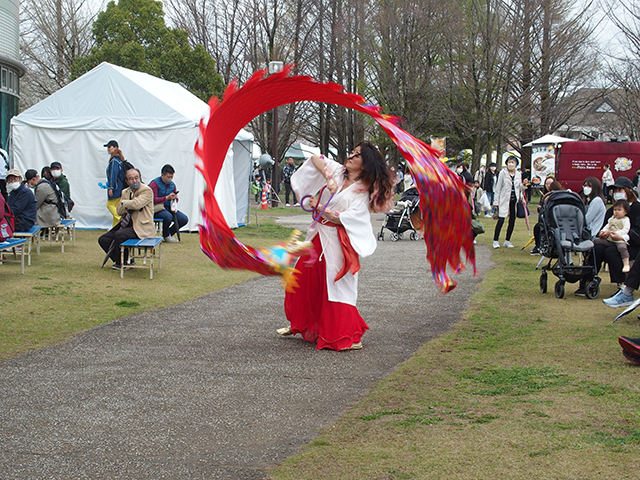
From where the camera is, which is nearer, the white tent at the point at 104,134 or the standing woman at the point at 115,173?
the standing woman at the point at 115,173

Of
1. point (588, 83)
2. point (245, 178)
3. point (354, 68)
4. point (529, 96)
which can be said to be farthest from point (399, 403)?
point (354, 68)

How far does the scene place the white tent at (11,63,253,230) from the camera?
16484 mm

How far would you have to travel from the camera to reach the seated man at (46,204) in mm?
12188

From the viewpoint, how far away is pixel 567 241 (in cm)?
939

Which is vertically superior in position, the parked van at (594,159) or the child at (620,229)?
the parked van at (594,159)

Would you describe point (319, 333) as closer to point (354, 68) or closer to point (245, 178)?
point (245, 178)

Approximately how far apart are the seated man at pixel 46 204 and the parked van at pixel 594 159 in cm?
2165

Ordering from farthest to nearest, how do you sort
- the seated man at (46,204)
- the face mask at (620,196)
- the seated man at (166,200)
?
the seated man at (166,200) < the seated man at (46,204) < the face mask at (620,196)

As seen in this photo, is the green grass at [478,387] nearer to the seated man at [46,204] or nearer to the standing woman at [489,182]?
the seated man at [46,204]

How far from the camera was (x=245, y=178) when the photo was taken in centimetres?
2044

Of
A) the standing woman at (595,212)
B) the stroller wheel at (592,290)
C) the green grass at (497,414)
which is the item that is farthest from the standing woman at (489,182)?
the green grass at (497,414)

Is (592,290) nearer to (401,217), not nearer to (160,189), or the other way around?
(401,217)

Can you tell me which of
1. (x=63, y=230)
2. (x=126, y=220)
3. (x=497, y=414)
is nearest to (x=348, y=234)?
(x=497, y=414)

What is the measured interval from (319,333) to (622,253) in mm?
5270
